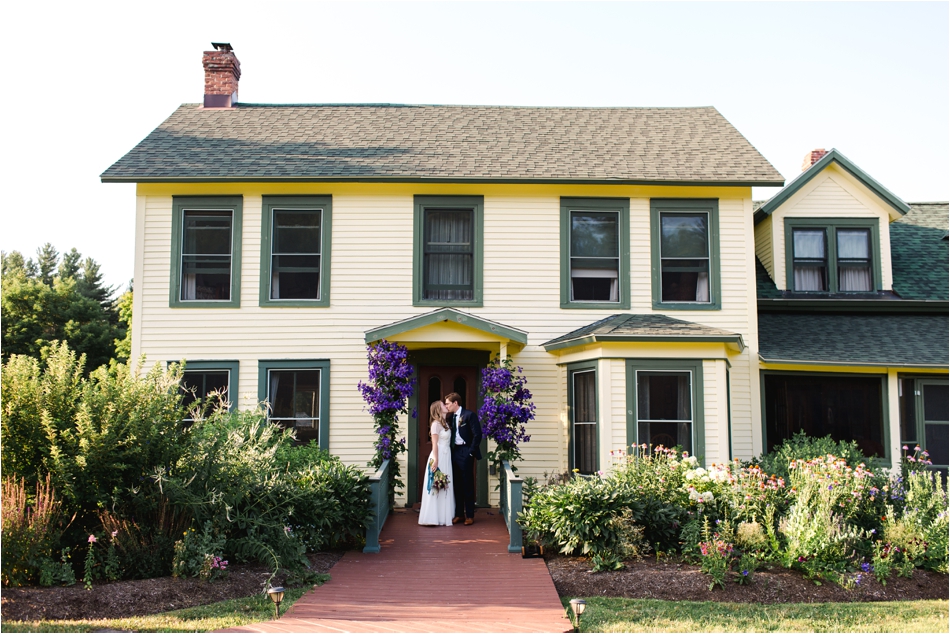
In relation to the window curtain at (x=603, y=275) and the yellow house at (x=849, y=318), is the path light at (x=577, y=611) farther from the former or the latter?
the yellow house at (x=849, y=318)

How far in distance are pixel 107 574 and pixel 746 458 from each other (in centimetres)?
949

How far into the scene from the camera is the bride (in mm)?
11117

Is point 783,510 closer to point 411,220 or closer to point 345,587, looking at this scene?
point 345,587

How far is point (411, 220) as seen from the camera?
13.4 meters

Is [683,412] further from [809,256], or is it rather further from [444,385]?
[809,256]

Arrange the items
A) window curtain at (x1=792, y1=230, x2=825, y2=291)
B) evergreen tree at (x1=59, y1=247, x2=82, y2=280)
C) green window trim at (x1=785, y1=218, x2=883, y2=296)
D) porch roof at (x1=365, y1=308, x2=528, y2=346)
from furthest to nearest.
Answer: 1. evergreen tree at (x1=59, y1=247, x2=82, y2=280)
2. window curtain at (x1=792, y1=230, x2=825, y2=291)
3. green window trim at (x1=785, y1=218, x2=883, y2=296)
4. porch roof at (x1=365, y1=308, x2=528, y2=346)

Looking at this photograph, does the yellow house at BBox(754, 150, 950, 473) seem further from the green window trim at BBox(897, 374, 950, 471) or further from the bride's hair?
the bride's hair

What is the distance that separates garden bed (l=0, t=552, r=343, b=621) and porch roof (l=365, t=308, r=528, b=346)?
15.2ft

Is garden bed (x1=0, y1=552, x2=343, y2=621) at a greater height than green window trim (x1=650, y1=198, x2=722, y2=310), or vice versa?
green window trim (x1=650, y1=198, x2=722, y2=310)

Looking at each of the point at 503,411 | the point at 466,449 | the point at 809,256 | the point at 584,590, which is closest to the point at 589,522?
the point at 584,590

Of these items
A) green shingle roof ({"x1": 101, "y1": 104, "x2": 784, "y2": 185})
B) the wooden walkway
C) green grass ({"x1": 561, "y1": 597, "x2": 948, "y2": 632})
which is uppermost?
green shingle roof ({"x1": 101, "y1": 104, "x2": 784, "y2": 185})

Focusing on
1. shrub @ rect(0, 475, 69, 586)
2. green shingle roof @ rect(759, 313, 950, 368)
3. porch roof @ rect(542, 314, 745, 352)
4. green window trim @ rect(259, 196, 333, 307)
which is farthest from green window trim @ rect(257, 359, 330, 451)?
green shingle roof @ rect(759, 313, 950, 368)

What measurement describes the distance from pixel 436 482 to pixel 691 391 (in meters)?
4.11

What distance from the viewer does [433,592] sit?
26.5 feet
